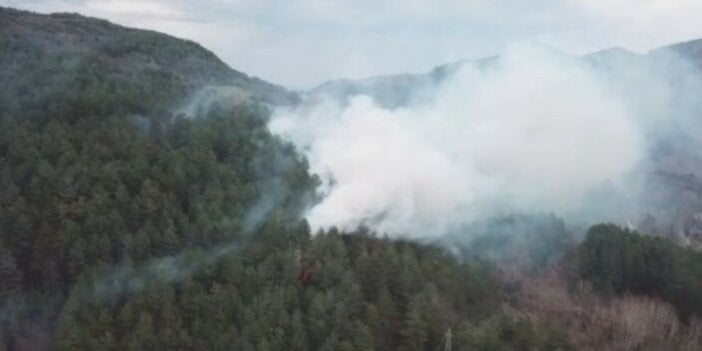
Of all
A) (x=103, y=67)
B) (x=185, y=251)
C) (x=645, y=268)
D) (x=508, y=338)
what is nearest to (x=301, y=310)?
(x=185, y=251)

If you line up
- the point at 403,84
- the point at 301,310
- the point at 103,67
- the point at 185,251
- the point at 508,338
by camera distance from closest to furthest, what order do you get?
the point at 508,338
the point at 301,310
the point at 185,251
the point at 103,67
the point at 403,84

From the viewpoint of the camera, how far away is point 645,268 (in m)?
58.3

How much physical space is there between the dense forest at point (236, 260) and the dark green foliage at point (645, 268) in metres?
0.11

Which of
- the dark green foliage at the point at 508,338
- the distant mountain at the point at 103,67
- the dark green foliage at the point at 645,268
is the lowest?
the dark green foliage at the point at 508,338

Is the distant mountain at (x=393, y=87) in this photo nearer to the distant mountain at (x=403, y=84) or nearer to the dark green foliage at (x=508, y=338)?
the distant mountain at (x=403, y=84)

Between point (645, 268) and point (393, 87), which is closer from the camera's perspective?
point (645, 268)

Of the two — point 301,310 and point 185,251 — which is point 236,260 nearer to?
point 185,251

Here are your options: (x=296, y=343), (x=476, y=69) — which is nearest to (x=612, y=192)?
(x=476, y=69)

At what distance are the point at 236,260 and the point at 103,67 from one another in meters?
38.1

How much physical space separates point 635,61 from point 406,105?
150 ft

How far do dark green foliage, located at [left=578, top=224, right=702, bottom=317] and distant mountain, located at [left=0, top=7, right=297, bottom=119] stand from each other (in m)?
36.2

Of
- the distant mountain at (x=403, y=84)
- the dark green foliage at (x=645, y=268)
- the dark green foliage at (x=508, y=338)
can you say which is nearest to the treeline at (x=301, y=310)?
the dark green foliage at (x=508, y=338)

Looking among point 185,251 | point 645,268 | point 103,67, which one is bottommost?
point 185,251

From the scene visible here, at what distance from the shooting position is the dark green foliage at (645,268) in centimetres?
5638
